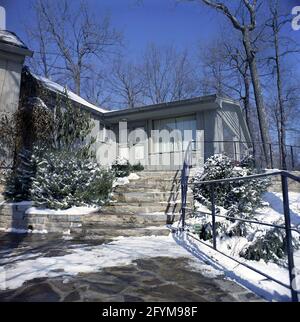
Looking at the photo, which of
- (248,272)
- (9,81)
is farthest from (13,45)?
(248,272)

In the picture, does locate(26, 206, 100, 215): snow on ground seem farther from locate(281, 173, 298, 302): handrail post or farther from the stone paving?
locate(281, 173, 298, 302): handrail post

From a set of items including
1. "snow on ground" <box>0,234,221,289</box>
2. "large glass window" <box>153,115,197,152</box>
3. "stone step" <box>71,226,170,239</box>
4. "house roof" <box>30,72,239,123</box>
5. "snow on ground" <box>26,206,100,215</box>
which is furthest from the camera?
"large glass window" <box>153,115,197,152</box>

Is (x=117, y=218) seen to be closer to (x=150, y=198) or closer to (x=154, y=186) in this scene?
(x=150, y=198)

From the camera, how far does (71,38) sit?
21000 mm

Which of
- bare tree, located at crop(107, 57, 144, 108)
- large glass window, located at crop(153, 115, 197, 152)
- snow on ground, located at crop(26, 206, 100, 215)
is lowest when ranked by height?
snow on ground, located at crop(26, 206, 100, 215)

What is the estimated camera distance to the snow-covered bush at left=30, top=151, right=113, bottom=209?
6.56m

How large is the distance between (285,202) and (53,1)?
2127 centimetres

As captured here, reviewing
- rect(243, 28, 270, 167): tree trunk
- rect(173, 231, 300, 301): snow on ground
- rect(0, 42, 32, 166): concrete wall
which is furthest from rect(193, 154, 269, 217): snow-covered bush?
rect(0, 42, 32, 166): concrete wall

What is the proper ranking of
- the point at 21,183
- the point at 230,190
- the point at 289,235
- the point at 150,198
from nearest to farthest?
the point at 289,235
the point at 150,198
the point at 21,183
the point at 230,190

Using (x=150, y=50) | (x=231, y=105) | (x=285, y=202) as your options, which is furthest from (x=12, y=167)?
(x=150, y=50)

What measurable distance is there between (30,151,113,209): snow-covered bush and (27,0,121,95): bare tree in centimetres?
1459

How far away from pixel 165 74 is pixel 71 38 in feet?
27.6

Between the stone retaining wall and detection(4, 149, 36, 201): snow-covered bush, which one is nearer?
the stone retaining wall
